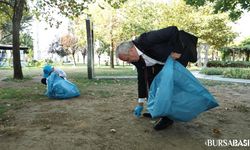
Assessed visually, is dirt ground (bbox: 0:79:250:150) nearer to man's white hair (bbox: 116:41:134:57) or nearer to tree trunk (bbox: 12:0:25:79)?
man's white hair (bbox: 116:41:134:57)

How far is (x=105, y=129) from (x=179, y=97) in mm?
1260

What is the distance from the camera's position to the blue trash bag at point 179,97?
4.12 m

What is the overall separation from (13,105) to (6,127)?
7.51 feet

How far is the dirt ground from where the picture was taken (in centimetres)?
400

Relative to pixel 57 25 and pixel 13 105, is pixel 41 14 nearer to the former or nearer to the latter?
pixel 57 25

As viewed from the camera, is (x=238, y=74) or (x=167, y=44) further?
(x=238, y=74)

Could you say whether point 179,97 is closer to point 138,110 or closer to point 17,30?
point 138,110

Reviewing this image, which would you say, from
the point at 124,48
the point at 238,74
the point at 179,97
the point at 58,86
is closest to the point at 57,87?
the point at 58,86

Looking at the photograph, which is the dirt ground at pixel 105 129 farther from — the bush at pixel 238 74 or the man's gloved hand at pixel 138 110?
the bush at pixel 238 74

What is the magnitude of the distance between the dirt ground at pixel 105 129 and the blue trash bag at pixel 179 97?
1.22ft

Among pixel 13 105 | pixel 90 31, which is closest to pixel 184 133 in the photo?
pixel 13 105

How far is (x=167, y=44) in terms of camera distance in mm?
4484

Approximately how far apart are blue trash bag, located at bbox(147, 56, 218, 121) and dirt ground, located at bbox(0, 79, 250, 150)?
37 centimetres

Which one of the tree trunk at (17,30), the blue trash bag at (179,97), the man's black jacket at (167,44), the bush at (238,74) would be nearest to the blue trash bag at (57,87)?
the man's black jacket at (167,44)
